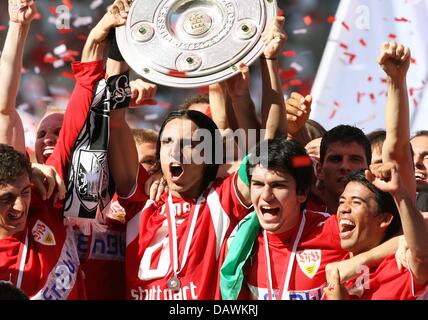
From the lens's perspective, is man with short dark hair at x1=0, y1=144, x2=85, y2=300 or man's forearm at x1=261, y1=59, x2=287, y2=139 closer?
man with short dark hair at x1=0, y1=144, x2=85, y2=300

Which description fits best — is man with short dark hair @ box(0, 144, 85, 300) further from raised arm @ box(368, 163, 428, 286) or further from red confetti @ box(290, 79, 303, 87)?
red confetti @ box(290, 79, 303, 87)

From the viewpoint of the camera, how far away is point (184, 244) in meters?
5.31

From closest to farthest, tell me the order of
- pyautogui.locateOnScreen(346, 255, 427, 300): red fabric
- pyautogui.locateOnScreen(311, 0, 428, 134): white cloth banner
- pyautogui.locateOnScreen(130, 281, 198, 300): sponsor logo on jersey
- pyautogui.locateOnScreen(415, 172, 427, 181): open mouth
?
1. pyautogui.locateOnScreen(346, 255, 427, 300): red fabric
2. pyautogui.locateOnScreen(130, 281, 198, 300): sponsor logo on jersey
3. pyautogui.locateOnScreen(415, 172, 427, 181): open mouth
4. pyautogui.locateOnScreen(311, 0, 428, 134): white cloth banner

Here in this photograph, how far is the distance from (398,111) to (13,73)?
1701 mm

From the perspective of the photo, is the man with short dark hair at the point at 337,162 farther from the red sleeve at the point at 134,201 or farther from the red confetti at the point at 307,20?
the red confetti at the point at 307,20

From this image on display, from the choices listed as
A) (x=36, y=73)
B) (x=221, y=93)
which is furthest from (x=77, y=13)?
(x=221, y=93)

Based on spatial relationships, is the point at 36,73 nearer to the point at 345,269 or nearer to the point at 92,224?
the point at 92,224

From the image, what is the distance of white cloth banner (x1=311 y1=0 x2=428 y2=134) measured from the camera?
674 cm

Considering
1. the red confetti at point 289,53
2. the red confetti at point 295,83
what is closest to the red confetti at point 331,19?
the red confetti at point 289,53

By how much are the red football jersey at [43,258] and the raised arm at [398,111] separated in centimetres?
140

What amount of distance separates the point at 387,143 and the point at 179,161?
915 mm

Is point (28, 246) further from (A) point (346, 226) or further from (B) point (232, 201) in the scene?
(A) point (346, 226)

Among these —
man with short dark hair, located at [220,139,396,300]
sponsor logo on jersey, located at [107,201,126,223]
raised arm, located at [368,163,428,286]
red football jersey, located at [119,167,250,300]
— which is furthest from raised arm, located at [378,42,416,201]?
sponsor logo on jersey, located at [107,201,126,223]

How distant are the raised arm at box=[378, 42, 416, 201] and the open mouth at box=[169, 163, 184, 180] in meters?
0.90
